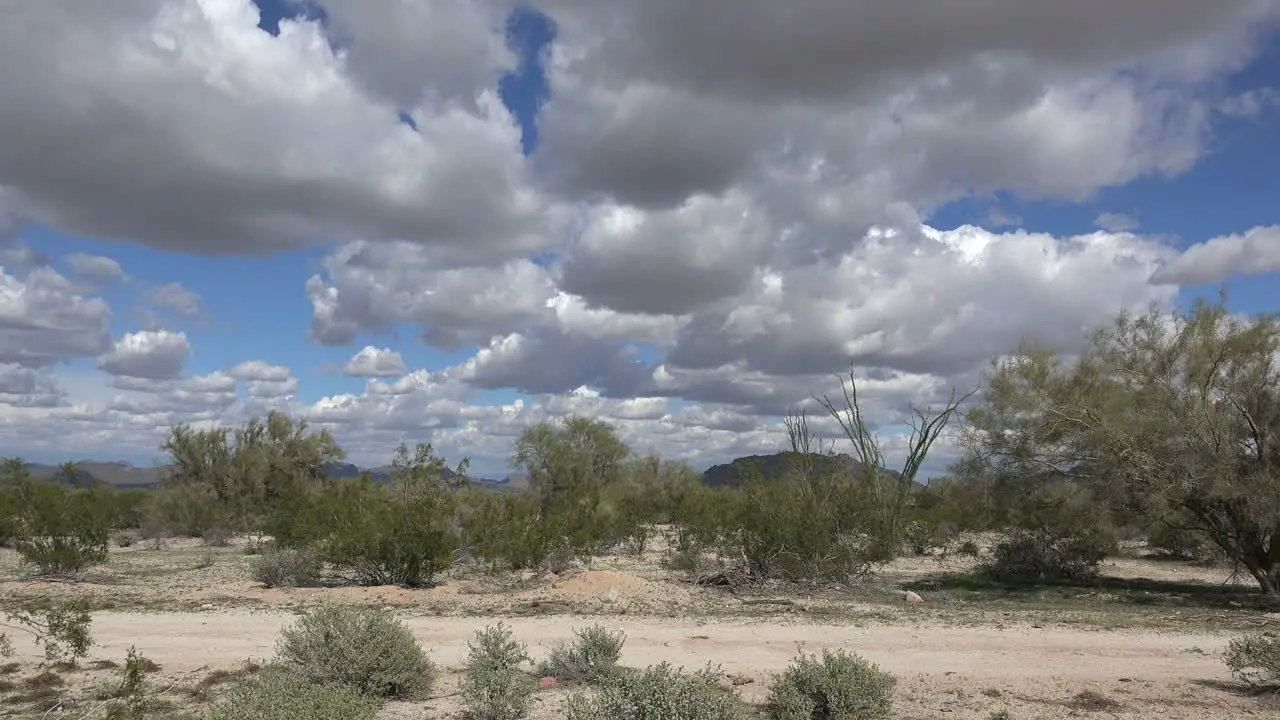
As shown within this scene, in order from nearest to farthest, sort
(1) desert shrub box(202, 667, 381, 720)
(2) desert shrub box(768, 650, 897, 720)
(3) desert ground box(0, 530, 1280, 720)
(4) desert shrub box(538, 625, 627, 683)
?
(1) desert shrub box(202, 667, 381, 720) < (2) desert shrub box(768, 650, 897, 720) < (3) desert ground box(0, 530, 1280, 720) < (4) desert shrub box(538, 625, 627, 683)

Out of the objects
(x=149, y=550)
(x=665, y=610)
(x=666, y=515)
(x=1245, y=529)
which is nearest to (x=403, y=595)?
(x=665, y=610)

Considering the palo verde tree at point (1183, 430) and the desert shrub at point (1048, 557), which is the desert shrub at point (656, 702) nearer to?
the palo verde tree at point (1183, 430)

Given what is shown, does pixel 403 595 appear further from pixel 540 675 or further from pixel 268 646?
pixel 540 675

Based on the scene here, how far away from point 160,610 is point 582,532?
1076cm

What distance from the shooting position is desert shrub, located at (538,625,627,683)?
34.1 ft

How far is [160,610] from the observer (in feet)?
55.4

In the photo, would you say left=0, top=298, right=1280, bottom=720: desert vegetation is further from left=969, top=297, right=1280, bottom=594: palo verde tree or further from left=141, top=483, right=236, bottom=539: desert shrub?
left=141, top=483, right=236, bottom=539: desert shrub

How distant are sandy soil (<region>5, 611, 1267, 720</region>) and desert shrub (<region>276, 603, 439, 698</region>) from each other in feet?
1.14

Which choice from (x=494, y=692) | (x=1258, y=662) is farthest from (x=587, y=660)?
(x=1258, y=662)

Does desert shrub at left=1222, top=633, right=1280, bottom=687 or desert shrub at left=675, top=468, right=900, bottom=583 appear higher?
desert shrub at left=675, top=468, right=900, bottom=583

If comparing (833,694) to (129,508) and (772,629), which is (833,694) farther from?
(129,508)

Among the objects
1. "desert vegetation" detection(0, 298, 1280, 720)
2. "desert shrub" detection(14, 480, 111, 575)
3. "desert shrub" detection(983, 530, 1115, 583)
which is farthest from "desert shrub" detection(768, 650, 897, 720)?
"desert shrub" detection(14, 480, 111, 575)

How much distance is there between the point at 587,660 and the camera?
10.6 meters

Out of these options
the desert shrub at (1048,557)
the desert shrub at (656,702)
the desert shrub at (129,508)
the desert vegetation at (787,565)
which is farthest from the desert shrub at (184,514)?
the desert shrub at (656,702)
